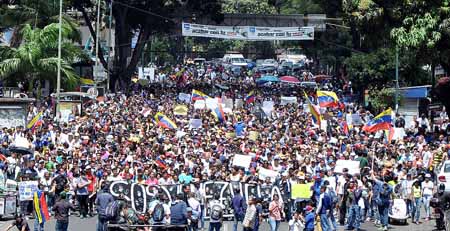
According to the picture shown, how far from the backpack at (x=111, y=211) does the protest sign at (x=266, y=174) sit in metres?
5.33

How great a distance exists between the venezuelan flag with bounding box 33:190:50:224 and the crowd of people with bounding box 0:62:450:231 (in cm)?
73

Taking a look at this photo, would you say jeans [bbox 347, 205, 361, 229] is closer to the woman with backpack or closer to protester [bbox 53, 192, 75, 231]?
the woman with backpack

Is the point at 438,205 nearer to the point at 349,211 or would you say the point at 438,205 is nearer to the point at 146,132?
the point at 349,211

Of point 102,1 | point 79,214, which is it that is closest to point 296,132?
point 79,214

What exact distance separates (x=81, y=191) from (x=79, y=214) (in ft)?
2.62

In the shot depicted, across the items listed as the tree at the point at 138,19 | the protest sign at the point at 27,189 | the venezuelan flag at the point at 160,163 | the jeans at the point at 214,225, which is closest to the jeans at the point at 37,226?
the protest sign at the point at 27,189

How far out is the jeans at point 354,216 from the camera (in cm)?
2395

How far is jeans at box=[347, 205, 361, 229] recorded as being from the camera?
78.6 ft

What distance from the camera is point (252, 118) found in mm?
39656

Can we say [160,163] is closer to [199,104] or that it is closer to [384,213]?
[384,213]

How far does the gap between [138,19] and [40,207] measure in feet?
143

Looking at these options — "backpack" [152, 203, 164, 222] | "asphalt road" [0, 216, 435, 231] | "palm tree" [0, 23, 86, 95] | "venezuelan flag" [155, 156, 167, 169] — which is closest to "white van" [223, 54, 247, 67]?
"palm tree" [0, 23, 86, 95]

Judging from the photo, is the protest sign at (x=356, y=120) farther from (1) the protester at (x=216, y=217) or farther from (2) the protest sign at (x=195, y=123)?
(1) the protester at (x=216, y=217)

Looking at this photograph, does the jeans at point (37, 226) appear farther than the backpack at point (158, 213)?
Yes
